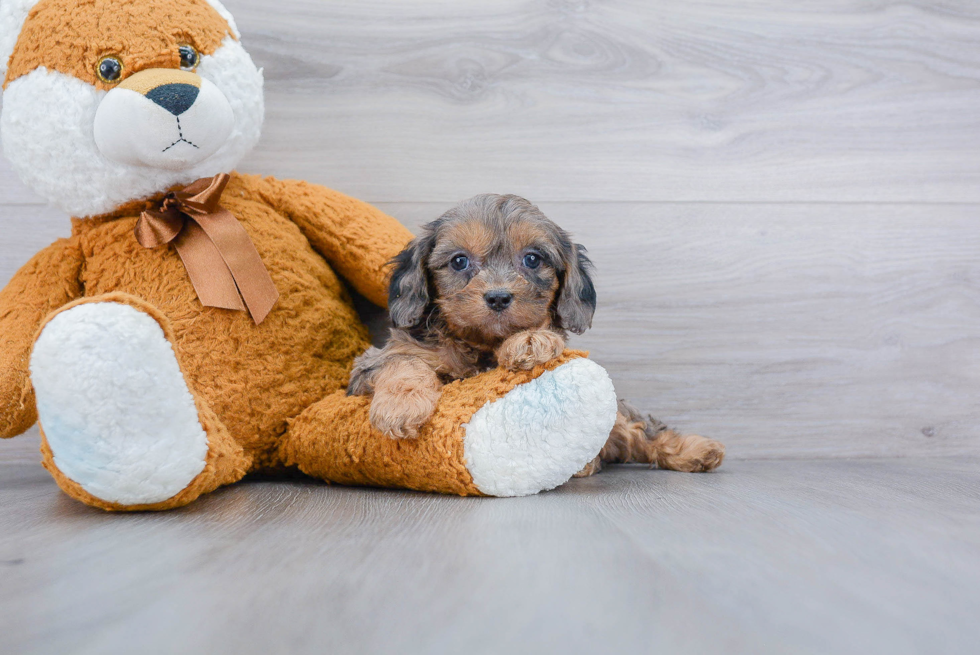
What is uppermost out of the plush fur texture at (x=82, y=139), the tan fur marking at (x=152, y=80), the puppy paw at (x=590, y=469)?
the tan fur marking at (x=152, y=80)

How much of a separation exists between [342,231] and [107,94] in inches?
25.1

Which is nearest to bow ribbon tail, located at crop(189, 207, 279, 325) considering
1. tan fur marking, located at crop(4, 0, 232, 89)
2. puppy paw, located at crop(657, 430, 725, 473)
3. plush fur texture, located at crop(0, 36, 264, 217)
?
plush fur texture, located at crop(0, 36, 264, 217)

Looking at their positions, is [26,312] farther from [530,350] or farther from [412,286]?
[530,350]

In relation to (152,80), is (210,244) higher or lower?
lower

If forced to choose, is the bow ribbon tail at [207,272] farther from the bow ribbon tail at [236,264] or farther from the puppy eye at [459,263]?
the puppy eye at [459,263]

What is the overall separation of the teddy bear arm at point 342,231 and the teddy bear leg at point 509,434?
56 cm

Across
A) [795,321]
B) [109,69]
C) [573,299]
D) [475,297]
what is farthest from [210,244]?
[795,321]

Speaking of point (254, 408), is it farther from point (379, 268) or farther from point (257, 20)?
point (257, 20)

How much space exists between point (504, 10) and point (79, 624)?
198cm

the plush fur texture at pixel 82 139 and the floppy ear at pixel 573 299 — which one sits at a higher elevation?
the plush fur texture at pixel 82 139

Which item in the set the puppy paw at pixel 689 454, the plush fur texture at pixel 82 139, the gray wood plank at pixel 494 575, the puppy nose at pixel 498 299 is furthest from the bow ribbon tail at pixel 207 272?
the puppy paw at pixel 689 454

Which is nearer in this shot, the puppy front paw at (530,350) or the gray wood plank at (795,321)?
the puppy front paw at (530,350)

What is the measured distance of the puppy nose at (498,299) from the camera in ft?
5.09

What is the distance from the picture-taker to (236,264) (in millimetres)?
1680
